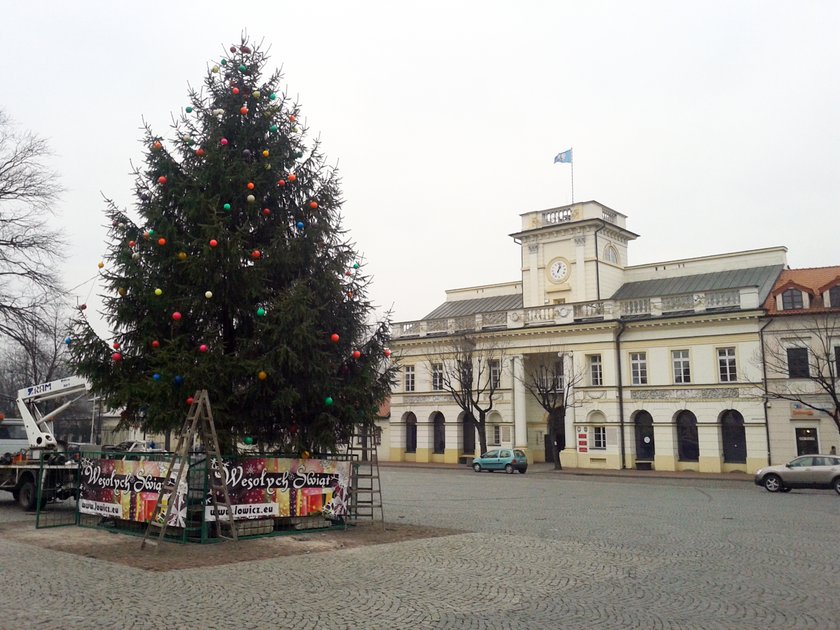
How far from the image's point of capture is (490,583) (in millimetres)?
10578

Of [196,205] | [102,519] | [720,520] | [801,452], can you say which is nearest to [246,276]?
[196,205]

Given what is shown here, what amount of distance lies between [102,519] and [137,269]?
17.7 ft

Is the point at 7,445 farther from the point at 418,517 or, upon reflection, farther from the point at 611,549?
the point at 611,549

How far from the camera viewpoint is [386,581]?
34.9 ft

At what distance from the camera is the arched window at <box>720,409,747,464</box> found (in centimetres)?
4200

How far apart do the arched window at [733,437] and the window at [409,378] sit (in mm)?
21836

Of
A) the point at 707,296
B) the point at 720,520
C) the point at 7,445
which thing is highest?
the point at 707,296

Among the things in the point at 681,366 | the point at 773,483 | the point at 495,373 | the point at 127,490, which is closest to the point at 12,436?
the point at 127,490

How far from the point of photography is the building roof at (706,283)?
45.7 meters

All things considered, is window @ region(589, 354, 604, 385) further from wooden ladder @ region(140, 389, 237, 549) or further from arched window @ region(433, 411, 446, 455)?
wooden ladder @ region(140, 389, 237, 549)

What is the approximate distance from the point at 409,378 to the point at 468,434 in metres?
6.09

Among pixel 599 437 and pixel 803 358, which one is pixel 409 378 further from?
pixel 803 358

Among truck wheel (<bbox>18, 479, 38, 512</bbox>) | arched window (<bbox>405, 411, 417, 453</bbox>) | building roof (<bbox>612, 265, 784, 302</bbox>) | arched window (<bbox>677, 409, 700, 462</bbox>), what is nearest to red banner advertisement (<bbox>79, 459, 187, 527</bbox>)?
truck wheel (<bbox>18, 479, 38, 512</bbox>)

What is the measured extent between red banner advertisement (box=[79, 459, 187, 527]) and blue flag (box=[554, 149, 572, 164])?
41.5 meters
